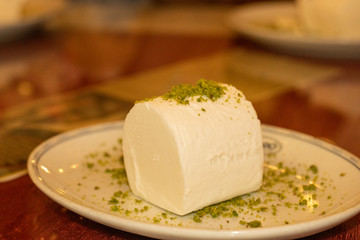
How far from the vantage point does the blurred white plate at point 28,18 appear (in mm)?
2500

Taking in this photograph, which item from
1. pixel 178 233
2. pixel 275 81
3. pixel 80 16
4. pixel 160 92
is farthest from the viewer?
pixel 80 16

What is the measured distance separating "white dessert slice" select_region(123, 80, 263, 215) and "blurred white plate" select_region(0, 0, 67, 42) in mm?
1664

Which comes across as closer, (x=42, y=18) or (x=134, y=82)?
(x=134, y=82)

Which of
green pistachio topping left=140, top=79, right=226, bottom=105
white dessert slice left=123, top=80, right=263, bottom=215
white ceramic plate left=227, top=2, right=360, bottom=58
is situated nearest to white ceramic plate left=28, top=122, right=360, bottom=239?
white dessert slice left=123, top=80, right=263, bottom=215

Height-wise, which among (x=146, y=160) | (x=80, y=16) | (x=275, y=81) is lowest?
(x=80, y=16)

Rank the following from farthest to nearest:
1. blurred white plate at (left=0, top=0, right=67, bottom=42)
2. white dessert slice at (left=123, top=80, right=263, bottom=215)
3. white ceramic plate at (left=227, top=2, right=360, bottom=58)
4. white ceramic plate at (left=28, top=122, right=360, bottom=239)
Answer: blurred white plate at (left=0, top=0, right=67, bottom=42)
white ceramic plate at (left=227, top=2, right=360, bottom=58)
white dessert slice at (left=123, top=80, right=263, bottom=215)
white ceramic plate at (left=28, top=122, right=360, bottom=239)

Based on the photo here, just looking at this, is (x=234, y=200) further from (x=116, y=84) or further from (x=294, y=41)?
(x=294, y=41)

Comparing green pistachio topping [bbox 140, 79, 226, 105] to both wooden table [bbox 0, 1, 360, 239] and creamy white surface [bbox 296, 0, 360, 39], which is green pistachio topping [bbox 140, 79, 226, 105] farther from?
creamy white surface [bbox 296, 0, 360, 39]

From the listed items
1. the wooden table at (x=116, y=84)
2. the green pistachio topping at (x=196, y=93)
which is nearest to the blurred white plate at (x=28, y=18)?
the wooden table at (x=116, y=84)

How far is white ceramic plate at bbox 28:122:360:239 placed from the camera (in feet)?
2.68

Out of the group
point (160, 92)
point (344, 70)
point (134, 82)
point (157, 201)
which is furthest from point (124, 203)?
point (344, 70)

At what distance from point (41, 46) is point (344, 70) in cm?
142

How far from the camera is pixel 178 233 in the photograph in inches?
31.3

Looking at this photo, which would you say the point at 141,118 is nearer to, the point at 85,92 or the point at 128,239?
the point at 128,239
